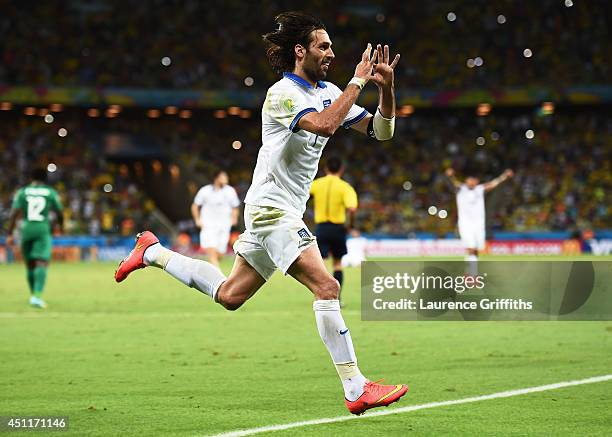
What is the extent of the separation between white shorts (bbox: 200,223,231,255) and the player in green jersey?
19.1 ft

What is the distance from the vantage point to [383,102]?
683 centimetres

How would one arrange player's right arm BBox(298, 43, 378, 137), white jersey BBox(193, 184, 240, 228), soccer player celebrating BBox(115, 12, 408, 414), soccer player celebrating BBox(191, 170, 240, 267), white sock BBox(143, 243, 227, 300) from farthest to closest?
white jersey BBox(193, 184, 240, 228) < soccer player celebrating BBox(191, 170, 240, 267) < white sock BBox(143, 243, 227, 300) < soccer player celebrating BBox(115, 12, 408, 414) < player's right arm BBox(298, 43, 378, 137)

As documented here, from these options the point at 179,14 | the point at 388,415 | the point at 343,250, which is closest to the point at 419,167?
the point at 179,14

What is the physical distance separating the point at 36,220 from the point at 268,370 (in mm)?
8159

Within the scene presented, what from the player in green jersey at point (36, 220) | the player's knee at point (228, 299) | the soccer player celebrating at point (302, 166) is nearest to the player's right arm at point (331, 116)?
the soccer player celebrating at point (302, 166)

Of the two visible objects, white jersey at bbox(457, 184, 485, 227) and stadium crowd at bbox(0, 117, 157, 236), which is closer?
white jersey at bbox(457, 184, 485, 227)

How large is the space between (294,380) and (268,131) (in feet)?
8.76

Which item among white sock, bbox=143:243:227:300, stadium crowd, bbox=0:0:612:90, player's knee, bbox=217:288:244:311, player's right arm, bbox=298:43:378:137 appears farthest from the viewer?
stadium crowd, bbox=0:0:612:90

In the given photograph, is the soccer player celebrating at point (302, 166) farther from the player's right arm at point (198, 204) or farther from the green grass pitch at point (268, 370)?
the player's right arm at point (198, 204)

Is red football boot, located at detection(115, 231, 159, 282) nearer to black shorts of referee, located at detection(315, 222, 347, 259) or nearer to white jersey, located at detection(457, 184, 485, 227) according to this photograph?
black shorts of referee, located at detection(315, 222, 347, 259)

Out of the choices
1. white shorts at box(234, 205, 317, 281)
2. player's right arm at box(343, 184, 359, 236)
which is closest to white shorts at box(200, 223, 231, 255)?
player's right arm at box(343, 184, 359, 236)

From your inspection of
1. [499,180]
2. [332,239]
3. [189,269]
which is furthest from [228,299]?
[499,180]

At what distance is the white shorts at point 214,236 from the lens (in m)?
22.0

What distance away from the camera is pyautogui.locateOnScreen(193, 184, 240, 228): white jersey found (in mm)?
22312
